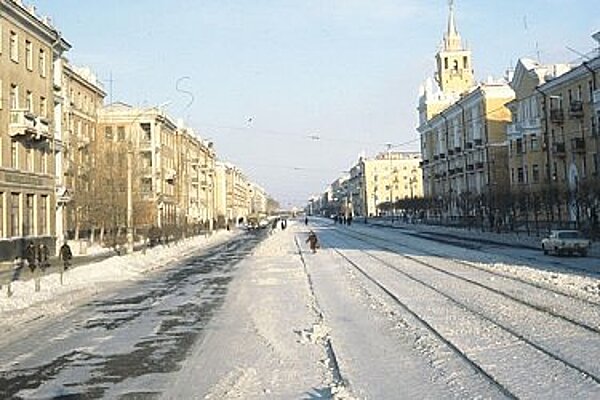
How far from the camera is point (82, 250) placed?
54.0 m

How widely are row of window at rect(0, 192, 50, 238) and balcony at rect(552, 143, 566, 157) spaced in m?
41.7

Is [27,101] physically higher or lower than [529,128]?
lower

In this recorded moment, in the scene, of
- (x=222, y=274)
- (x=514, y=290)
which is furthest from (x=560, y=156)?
(x=514, y=290)

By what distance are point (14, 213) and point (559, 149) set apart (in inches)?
1760

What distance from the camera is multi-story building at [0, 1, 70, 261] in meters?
41.5

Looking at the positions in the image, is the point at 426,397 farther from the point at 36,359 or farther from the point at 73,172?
the point at 73,172

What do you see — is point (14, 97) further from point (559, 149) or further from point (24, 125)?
point (559, 149)

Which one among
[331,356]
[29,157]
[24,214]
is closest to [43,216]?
[24,214]

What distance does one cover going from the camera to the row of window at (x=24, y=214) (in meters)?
41.2

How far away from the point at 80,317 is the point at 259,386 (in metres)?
9.94

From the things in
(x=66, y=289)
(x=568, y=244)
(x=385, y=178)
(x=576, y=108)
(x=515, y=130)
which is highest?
(x=385, y=178)

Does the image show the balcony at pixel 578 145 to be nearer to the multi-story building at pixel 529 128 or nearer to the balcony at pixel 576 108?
the balcony at pixel 576 108

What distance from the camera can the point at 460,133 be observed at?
113 meters

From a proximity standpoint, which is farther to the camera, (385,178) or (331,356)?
(385,178)
